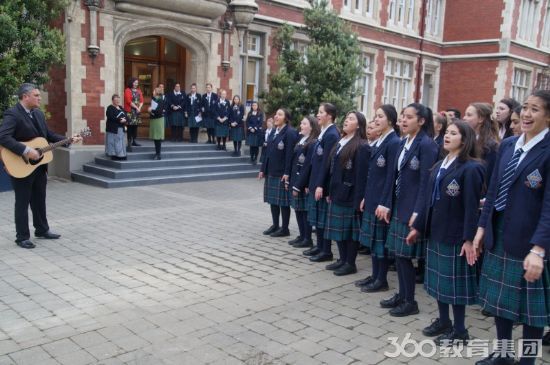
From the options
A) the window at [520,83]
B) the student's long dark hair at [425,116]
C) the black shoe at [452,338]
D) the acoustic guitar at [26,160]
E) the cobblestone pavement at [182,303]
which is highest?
the window at [520,83]

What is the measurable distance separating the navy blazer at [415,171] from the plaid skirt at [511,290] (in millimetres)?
914

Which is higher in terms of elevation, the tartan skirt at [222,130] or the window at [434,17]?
the window at [434,17]

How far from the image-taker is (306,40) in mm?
17422

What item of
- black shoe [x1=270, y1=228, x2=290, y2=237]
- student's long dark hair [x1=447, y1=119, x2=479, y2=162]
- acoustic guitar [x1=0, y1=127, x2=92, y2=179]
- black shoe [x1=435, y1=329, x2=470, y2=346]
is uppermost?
student's long dark hair [x1=447, y1=119, x2=479, y2=162]

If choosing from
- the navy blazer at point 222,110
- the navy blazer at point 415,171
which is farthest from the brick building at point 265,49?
the navy blazer at point 415,171

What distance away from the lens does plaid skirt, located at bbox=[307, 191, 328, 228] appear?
5.89 m

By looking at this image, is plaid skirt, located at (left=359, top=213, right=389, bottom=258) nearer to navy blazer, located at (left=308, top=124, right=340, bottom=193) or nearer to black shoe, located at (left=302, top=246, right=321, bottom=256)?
navy blazer, located at (left=308, top=124, right=340, bottom=193)

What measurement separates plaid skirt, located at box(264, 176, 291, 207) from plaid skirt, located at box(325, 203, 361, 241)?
5.23 feet

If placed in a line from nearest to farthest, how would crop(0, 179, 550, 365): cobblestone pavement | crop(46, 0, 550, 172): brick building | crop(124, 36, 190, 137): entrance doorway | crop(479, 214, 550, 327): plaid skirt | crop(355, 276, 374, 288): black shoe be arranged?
1. crop(479, 214, 550, 327): plaid skirt
2. crop(0, 179, 550, 365): cobblestone pavement
3. crop(355, 276, 374, 288): black shoe
4. crop(46, 0, 550, 172): brick building
5. crop(124, 36, 190, 137): entrance doorway

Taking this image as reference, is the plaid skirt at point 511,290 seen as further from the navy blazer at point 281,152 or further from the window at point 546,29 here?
the window at point 546,29

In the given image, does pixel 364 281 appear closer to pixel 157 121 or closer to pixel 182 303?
pixel 182 303

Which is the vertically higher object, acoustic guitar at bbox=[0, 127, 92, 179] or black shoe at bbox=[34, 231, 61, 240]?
acoustic guitar at bbox=[0, 127, 92, 179]

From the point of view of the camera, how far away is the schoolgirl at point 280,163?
702 centimetres

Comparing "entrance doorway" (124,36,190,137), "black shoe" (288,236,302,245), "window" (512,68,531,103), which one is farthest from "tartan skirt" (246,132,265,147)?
"window" (512,68,531,103)
